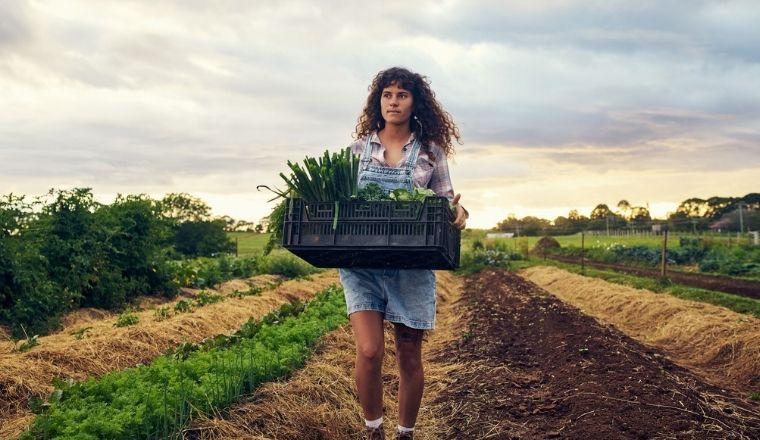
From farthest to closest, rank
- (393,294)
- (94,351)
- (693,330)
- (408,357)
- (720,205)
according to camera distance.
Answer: (720,205), (693,330), (94,351), (408,357), (393,294)

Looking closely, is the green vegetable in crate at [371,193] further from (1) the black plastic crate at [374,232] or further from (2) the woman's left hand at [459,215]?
(2) the woman's left hand at [459,215]

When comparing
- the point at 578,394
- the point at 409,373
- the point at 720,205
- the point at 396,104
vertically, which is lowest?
the point at 578,394

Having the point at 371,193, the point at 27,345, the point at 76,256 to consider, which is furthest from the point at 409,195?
the point at 76,256

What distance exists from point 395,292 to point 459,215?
0.58 meters

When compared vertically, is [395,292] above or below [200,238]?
below

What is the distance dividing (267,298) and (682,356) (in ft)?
26.5

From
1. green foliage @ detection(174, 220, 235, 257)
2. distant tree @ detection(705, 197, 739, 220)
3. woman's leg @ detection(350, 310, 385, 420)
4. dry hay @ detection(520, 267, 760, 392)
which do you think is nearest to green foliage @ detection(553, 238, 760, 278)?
dry hay @ detection(520, 267, 760, 392)

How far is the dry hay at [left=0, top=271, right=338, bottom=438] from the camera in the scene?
23.6ft

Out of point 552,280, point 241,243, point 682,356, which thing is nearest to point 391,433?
point 682,356

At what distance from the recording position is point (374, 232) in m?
3.74

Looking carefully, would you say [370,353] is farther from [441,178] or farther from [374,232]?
[441,178]

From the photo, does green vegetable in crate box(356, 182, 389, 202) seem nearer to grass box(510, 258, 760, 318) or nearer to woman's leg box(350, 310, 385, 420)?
woman's leg box(350, 310, 385, 420)

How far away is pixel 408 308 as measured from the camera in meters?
4.14

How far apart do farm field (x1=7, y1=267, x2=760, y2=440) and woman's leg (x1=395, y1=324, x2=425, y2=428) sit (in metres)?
0.72
